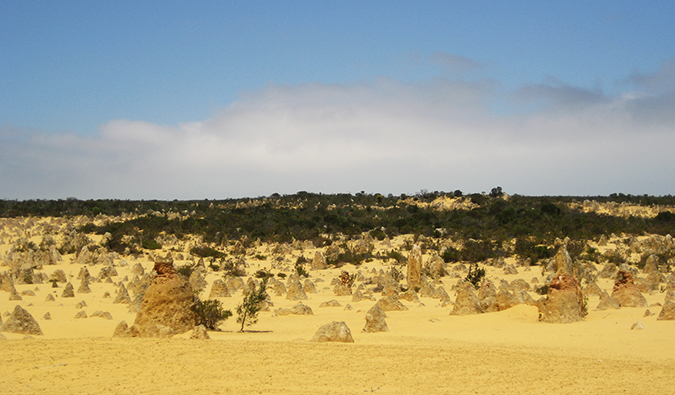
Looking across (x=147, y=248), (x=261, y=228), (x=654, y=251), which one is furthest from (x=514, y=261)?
(x=147, y=248)

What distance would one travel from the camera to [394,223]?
3694 cm

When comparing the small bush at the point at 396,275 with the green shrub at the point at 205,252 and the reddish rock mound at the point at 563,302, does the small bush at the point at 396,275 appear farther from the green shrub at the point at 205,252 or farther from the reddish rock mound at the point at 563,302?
the reddish rock mound at the point at 563,302

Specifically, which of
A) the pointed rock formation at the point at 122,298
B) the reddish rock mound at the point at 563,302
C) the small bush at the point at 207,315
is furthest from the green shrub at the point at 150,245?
the reddish rock mound at the point at 563,302

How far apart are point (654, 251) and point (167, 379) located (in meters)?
25.2

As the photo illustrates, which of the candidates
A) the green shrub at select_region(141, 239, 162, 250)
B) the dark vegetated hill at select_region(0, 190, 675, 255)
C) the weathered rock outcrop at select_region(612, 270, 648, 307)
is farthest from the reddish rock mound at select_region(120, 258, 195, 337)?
the dark vegetated hill at select_region(0, 190, 675, 255)

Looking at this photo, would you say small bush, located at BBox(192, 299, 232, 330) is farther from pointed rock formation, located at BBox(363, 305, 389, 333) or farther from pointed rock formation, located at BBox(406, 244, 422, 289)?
pointed rock formation, located at BBox(406, 244, 422, 289)

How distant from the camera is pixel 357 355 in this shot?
850 centimetres

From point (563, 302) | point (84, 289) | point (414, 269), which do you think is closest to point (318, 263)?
point (414, 269)

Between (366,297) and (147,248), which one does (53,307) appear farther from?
(147,248)

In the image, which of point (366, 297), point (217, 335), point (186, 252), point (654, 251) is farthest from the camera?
point (186, 252)

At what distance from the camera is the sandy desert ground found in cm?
694

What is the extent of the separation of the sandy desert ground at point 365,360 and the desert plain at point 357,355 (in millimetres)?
19

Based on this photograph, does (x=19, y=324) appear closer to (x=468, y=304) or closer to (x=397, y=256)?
(x=468, y=304)

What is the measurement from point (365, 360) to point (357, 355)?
32 cm
